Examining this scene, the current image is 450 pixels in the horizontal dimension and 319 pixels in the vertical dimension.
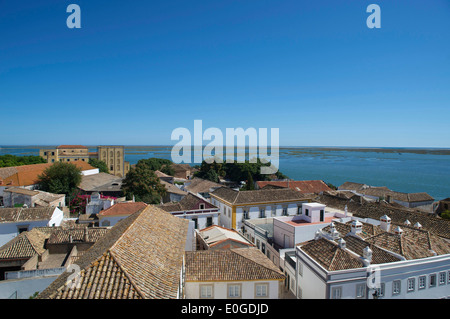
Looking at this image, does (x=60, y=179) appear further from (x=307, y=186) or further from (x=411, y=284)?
(x=411, y=284)

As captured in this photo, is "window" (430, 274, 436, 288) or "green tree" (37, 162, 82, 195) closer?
"window" (430, 274, 436, 288)

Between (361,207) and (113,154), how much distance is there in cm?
5921

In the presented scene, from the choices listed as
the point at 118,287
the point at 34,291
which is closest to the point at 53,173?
the point at 34,291

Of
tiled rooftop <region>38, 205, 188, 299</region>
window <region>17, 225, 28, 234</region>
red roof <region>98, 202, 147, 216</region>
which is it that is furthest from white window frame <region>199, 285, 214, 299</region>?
window <region>17, 225, 28, 234</region>

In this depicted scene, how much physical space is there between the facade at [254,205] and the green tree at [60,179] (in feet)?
61.7

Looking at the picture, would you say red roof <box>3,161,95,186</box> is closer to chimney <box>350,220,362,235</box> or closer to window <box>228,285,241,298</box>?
window <box>228,285,241,298</box>

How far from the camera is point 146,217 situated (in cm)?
1019

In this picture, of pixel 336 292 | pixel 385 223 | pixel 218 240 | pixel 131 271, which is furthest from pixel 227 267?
pixel 385 223

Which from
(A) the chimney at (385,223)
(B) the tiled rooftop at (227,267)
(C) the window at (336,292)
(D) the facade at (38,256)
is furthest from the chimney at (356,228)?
(D) the facade at (38,256)

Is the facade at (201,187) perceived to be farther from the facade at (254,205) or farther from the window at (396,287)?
the window at (396,287)

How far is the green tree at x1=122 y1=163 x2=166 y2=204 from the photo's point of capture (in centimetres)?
2689

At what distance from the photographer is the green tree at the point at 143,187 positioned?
26888 mm

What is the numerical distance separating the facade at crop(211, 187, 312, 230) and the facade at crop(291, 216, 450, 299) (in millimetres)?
9277
